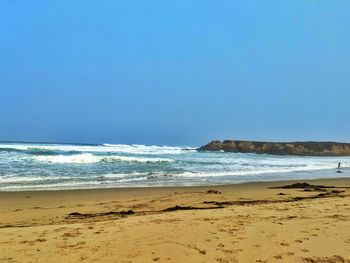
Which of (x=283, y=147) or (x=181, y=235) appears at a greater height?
(x=283, y=147)

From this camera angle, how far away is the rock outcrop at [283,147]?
8344 centimetres

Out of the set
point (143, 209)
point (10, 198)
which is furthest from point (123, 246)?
point (10, 198)

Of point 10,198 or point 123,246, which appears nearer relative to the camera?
point 123,246

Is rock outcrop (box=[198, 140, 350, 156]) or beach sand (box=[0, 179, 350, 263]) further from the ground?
rock outcrop (box=[198, 140, 350, 156])

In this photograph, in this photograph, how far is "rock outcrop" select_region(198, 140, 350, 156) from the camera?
83438mm

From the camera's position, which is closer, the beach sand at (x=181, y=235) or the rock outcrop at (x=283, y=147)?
the beach sand at (x=181, y=235)

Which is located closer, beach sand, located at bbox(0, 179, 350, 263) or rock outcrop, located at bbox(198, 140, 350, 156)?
beach sand, located at bbox(0, 179, 350, 263)

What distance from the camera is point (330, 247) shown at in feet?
18.2

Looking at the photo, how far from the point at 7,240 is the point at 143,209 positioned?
4115 mm

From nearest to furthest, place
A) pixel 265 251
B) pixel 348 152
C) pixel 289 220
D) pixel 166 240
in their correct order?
pixel 265 251 < pixel 166 240 < pixel 289 220 < pixel 348 152

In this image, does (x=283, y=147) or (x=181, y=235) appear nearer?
(x=181, y=235)

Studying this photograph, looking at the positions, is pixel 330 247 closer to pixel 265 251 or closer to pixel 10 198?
pixel 265 251

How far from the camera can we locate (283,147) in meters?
84.5

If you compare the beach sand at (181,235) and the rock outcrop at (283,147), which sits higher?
the rock outcrop at (283,147)
